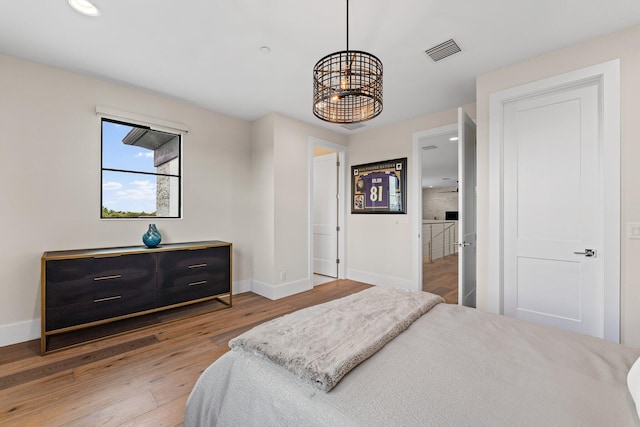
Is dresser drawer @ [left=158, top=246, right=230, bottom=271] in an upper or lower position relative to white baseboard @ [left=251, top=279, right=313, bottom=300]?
upper

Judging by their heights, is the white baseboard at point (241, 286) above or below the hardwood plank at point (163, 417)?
above

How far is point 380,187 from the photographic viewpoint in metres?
4.46

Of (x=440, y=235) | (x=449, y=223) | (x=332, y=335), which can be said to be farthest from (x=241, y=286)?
(x=449, y=223)

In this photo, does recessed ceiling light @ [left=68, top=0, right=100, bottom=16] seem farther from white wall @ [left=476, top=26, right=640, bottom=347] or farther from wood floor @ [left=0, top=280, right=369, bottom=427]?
white wall @ [left=476, top=26, right=640, bottom=347]

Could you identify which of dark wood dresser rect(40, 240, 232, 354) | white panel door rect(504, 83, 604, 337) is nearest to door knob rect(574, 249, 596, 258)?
white panel door rect(504, 83, 604, 337)

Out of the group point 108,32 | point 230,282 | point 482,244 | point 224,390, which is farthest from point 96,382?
point 482,244

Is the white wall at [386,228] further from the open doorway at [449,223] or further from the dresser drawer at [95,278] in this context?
the dresser drawer at [95,278]

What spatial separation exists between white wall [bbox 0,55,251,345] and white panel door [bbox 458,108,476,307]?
10.7 ft

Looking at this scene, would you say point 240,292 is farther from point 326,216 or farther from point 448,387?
point 448,387

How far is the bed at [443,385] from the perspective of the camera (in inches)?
33.3

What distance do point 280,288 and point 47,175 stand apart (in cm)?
278

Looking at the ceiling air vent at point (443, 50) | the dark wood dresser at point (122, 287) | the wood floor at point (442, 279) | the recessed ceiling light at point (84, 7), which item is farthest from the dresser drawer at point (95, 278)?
the wood floor at point (442, 279)

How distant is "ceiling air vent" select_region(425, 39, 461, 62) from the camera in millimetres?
2299

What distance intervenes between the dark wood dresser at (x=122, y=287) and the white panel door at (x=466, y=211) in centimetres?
267
